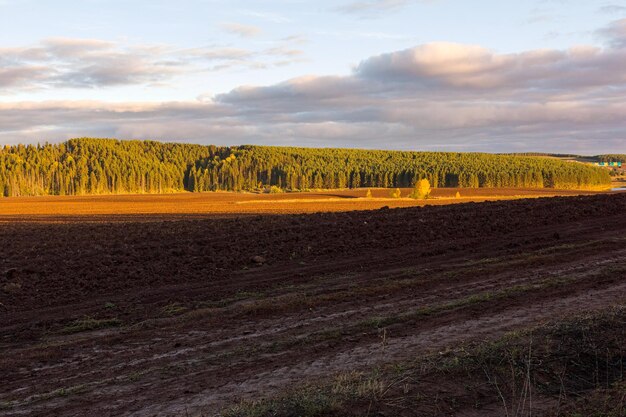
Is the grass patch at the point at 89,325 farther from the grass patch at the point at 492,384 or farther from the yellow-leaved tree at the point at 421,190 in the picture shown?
the yellow-leaved tree at the point at 421,190

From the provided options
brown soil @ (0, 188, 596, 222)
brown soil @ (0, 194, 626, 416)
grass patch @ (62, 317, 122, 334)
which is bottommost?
brown soil @ (0, 188, 596, 222)

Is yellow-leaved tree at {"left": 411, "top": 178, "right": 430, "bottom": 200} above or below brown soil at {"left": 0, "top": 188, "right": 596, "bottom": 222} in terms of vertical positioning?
above

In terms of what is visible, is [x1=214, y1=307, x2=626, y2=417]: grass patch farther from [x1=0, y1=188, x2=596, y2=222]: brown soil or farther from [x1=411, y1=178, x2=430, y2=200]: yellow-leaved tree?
[x1=411, y1=178, x2=430, y2=200]: yellow-leaved tree

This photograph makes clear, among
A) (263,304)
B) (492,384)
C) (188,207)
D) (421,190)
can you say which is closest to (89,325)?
(263,304)

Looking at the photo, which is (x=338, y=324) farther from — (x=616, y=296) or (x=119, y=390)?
(x=616, y=296)

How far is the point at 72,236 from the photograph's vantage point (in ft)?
117

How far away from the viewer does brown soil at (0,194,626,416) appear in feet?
27.9

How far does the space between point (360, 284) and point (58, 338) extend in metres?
7.30

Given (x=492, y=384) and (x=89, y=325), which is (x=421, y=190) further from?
(x=492, y=384)

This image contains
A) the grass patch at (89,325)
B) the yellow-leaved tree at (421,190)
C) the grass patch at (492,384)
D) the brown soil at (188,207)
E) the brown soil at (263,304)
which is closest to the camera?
the grass patch at (492,384)

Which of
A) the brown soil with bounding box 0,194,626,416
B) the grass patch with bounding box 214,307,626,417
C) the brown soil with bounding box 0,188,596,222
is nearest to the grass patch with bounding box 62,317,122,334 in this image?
the brown soil with bounding box 0,194,626,416

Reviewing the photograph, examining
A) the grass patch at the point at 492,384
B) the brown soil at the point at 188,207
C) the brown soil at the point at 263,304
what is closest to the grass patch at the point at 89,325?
the brown soil at the point at 263,304

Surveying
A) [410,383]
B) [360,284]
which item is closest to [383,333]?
[410,383]

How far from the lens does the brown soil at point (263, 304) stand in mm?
8500
